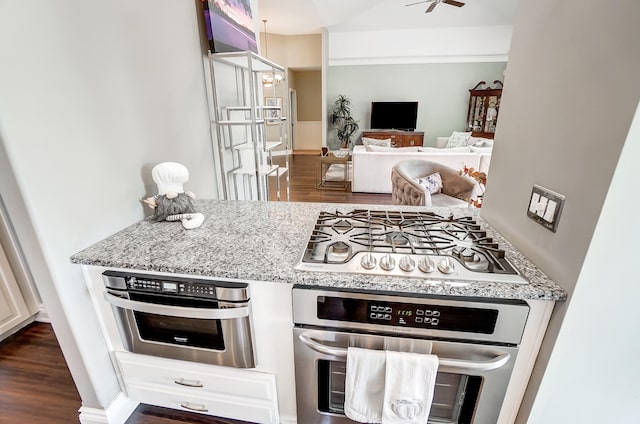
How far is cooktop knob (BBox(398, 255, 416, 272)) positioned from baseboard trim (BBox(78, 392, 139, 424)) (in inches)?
54.6

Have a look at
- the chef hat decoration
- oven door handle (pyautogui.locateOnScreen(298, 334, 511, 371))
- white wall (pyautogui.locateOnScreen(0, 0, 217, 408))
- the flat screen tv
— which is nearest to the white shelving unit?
white wall (pyautogui.locateOnScreen(0, 0, 217, 408))

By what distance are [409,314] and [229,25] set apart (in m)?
2.29

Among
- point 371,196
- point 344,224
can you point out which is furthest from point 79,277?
point 371,196

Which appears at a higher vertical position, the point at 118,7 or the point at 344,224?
the point at 118,7

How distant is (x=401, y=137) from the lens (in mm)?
7574

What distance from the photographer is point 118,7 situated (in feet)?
4.09

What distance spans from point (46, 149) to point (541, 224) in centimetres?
164

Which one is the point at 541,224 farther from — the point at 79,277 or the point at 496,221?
the point at 79,277

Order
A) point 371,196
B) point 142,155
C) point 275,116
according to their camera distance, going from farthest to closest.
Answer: point 371,196 < point 275,116 < point 142,155

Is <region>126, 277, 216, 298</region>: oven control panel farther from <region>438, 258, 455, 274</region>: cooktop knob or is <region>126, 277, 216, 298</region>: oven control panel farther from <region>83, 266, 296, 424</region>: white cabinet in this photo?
<region>438, 258, 455, 274</region>: cooktop knob

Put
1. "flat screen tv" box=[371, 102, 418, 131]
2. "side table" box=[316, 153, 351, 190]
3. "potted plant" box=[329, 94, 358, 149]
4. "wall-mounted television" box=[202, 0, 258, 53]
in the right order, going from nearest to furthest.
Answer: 1. "wall-mounted television" box=[202, 0, 258, 53]
2. "side table" box=[316, 153, 351, 190]
3. "flat screen tv" box=[371, 102, 418, 131]
4. "potted plant" box=[329, 94, 358, 149]

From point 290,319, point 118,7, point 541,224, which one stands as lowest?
point 290,319

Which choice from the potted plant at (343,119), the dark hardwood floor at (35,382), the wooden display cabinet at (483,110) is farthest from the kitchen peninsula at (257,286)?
the wooden display cabinet at (483,110)

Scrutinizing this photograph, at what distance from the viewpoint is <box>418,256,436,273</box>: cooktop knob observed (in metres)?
0.94
